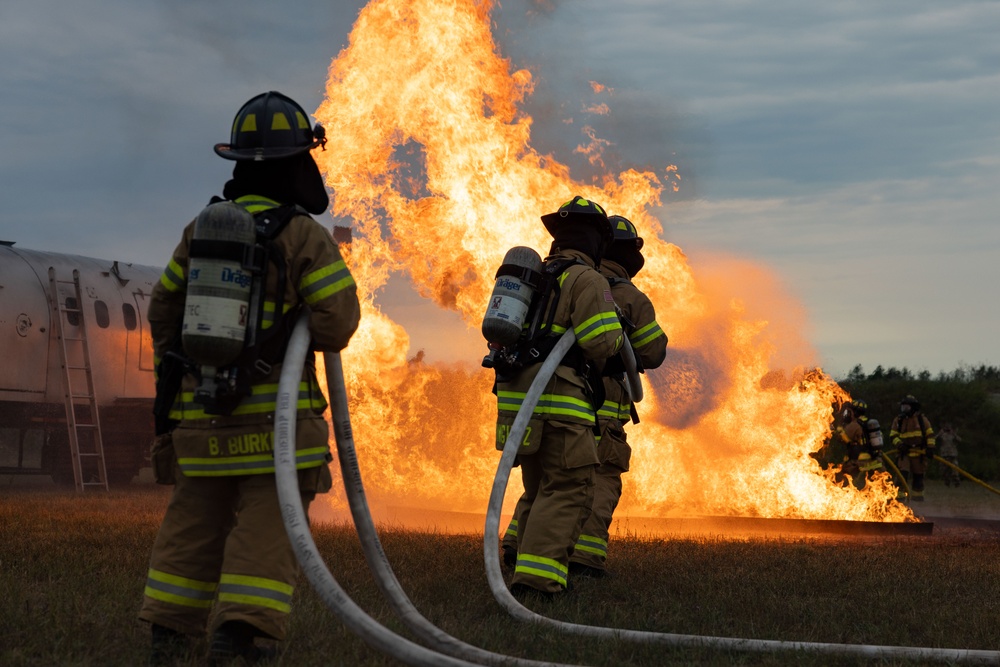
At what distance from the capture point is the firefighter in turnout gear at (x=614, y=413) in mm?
7246

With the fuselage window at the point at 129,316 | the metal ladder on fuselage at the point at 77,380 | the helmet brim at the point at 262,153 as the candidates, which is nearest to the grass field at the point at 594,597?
the helmet brim at the point at 262,153

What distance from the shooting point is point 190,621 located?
14.5 ft

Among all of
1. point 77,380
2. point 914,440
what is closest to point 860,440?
point 914,440

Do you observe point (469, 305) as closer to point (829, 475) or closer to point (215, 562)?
point (829, 475)

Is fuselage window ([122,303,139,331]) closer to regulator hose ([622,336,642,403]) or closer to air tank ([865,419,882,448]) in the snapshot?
air tank ([865,419,882,448])

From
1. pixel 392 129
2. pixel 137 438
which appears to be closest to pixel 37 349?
pixel 137 438

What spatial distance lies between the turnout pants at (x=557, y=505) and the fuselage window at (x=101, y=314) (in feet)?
38.7

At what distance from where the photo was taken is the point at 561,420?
647 centimetres

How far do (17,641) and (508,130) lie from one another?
8028mm

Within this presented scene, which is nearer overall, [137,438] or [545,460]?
[545,460]

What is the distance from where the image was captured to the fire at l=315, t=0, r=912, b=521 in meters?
11.4

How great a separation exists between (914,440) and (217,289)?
1859cm

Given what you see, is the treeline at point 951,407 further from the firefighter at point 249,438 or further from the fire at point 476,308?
the firefighter at point 249,438

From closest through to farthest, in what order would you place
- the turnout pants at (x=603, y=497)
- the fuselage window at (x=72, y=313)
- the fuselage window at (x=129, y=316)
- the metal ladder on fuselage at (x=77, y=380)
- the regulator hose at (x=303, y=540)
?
the regulator hose at (x=303, y=540)
the turnout pants at (x=603, y=497)
the metal ladder on fuselage at (x=77, y=380)
the fuselage window at (x=72, y=313)
the fuselage window at (x=129, y=316)
